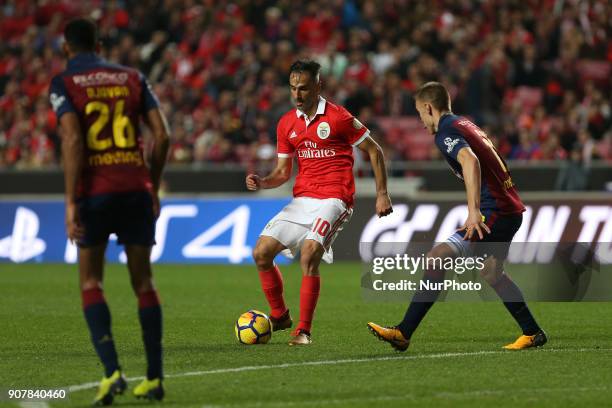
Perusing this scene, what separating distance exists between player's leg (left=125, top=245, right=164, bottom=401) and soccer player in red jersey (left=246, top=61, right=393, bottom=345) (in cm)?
295

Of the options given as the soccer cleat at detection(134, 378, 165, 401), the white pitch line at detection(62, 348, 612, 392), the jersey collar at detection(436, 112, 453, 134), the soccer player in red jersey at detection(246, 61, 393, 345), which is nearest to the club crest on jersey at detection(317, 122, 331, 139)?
the soccer player in red jersey at detection(246, 61, 393, 345)

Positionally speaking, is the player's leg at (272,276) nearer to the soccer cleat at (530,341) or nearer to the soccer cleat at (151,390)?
the soccer cleat at (530,341)

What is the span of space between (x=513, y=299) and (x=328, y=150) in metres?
1.98

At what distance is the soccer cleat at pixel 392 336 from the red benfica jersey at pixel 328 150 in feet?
4.67

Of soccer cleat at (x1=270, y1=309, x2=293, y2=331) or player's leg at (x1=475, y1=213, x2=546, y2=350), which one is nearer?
player's leg at (x1=475, y1=213, x2=546, y2=350)

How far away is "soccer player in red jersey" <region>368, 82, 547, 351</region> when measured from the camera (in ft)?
29.4

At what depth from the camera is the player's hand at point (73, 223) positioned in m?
6.84

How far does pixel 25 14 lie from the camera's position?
2880 centimetres

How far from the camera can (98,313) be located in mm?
7027

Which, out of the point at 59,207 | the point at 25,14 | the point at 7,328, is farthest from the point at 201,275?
the point at 25,14

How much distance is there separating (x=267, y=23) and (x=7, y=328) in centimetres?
1618

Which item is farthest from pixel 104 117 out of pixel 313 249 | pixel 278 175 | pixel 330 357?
pixel 278 175

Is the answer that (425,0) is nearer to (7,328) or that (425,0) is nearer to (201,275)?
(201,275)

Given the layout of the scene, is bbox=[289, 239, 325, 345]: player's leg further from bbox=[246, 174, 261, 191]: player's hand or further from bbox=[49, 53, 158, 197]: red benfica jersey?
bbox=[49, 53, 158, 197]: red benfica jersey
